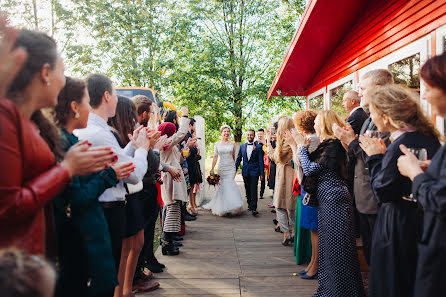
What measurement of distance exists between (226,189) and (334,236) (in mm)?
5098

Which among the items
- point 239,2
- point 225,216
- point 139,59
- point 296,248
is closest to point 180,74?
point 139,59

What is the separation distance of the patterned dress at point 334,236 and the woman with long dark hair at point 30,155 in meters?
2.60

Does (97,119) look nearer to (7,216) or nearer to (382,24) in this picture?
(7,216)

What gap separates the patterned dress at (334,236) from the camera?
10.9ft

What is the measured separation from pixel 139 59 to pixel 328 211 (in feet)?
70.9

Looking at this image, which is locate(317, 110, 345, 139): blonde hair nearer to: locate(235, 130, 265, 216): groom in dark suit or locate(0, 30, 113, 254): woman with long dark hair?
locate(0, 30, 113, 254): woman with long dark hair

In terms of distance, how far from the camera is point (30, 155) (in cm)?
142

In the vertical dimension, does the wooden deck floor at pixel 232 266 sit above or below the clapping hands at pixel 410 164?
below

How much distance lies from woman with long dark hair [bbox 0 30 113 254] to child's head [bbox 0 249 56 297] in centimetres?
38

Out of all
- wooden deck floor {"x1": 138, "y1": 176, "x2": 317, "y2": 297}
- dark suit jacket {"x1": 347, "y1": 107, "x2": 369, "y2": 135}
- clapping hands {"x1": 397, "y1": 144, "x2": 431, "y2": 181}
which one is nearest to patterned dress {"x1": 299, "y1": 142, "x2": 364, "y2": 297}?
wooden deck floor {"x1": 138, "y1": 176, "x2": 317, "y2": 297}

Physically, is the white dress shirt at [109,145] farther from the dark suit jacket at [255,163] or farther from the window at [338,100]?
the window at [338,100]

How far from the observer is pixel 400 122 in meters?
2.39

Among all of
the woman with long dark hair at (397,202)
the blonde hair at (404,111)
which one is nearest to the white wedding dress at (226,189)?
the woman with long dark hair at (397,202)

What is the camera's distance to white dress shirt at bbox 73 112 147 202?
7.95 ft
